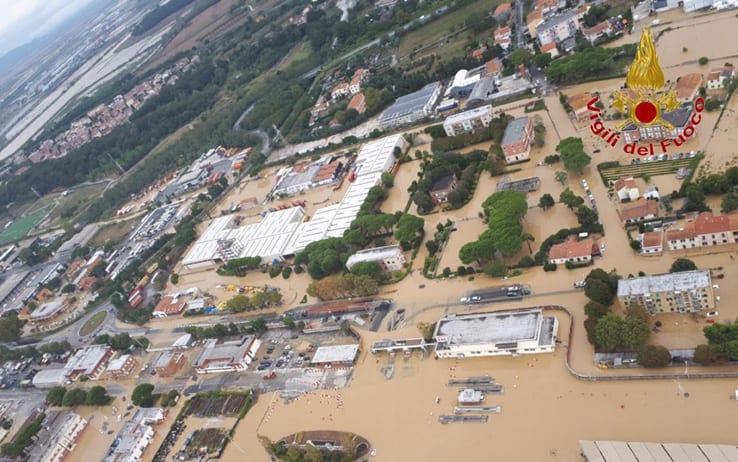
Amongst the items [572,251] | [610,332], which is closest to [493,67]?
[572,251]

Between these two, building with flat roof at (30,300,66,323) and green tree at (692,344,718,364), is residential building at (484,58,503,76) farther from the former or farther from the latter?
building with flat roof at (30,300,66,323)

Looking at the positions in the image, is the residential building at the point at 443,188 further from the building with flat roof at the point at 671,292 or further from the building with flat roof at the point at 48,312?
the building with flat roof at the point at 48,312

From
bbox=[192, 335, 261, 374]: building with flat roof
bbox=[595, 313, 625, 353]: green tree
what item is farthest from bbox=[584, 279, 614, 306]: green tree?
bbox=[192, 335, 261, 374]: building with flat roof

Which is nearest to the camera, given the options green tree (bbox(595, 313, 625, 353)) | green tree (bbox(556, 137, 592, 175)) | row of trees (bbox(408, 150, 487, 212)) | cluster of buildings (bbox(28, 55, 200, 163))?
green tree (bbox(595, 313, 625, 353))

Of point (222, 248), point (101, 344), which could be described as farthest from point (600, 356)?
point (101, 344)

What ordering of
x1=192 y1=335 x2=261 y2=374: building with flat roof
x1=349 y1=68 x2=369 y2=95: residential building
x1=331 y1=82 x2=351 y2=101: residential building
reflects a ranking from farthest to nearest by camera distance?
x1=331 y1=82 x2=351 y2=101: residential building < x1=349 y1=68 x2=369 y2=95: residential building < x1=192 y1=335 x2=261 y2=374: building with flat roof

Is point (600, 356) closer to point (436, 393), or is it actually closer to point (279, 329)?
point (436, 393)

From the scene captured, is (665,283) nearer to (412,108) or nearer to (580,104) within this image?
(580,104)
